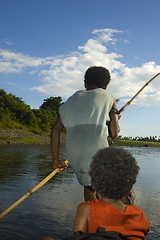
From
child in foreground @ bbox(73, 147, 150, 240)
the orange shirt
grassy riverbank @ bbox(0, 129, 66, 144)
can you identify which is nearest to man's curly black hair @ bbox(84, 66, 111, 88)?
child in foreground @ bbox(73, 147, 150, 240)

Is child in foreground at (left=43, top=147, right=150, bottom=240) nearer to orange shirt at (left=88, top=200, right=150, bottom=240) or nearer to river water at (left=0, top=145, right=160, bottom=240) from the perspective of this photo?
orange shirt at (left=88, top=200, right=150, bottom=240)

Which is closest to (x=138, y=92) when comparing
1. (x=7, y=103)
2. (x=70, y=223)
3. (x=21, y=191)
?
(x=70, y=223)

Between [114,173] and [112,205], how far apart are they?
205 millimetres

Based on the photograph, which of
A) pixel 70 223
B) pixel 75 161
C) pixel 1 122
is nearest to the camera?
pixel 75 161

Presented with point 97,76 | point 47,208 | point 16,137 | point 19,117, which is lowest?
point 47,208

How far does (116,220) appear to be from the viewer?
1704 mm

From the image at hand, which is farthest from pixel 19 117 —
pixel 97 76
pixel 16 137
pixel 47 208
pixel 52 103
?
pixel 97 76

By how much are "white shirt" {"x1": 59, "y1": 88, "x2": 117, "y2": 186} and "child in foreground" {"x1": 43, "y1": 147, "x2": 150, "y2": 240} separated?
29.7 inches

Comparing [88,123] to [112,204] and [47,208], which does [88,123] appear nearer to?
[112,204]

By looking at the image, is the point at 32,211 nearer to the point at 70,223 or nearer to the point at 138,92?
the point at 70,223

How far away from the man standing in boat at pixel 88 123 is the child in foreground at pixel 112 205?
76cm

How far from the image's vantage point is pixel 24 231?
3.71 metres

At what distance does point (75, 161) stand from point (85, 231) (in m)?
0.98

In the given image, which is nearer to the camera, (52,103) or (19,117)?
(19,117)
